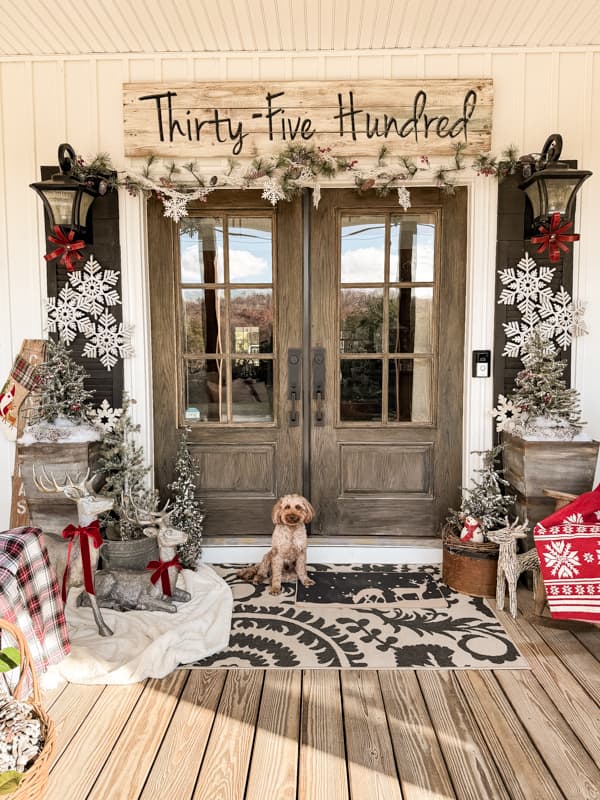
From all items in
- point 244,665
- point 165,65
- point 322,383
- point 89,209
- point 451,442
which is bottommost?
point 244,665

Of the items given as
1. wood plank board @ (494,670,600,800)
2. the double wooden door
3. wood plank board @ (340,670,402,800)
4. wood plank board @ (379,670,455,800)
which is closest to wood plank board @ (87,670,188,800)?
wood plank board @ (340,670,402,800)

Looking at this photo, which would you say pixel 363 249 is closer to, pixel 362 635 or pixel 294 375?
pixel 294 375

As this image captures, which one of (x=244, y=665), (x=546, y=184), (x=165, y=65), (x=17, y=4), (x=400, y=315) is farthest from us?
(x=400, y=315)

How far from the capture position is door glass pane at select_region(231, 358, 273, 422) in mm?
3943

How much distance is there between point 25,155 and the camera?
3.68m

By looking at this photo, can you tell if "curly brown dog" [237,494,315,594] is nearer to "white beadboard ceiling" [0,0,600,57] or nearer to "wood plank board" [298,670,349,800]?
"wood plank board" [298,670,349,800]

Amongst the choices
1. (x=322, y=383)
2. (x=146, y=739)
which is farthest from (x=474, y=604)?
(x=146, y=739)

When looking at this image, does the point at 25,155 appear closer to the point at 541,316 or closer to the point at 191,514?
the point at 191,514

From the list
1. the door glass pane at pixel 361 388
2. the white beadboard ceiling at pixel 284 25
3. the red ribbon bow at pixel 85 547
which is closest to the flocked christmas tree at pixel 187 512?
the red ribbon bow at pixel 85 547

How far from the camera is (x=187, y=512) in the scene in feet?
12.1

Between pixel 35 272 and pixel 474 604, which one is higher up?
pixel 35 272

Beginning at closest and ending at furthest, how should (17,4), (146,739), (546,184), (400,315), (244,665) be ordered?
(146,739)
(244,665)
(17,4)
(546,184)
(400,315)

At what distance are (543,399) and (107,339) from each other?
104 inches

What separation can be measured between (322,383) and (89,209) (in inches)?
70.9
